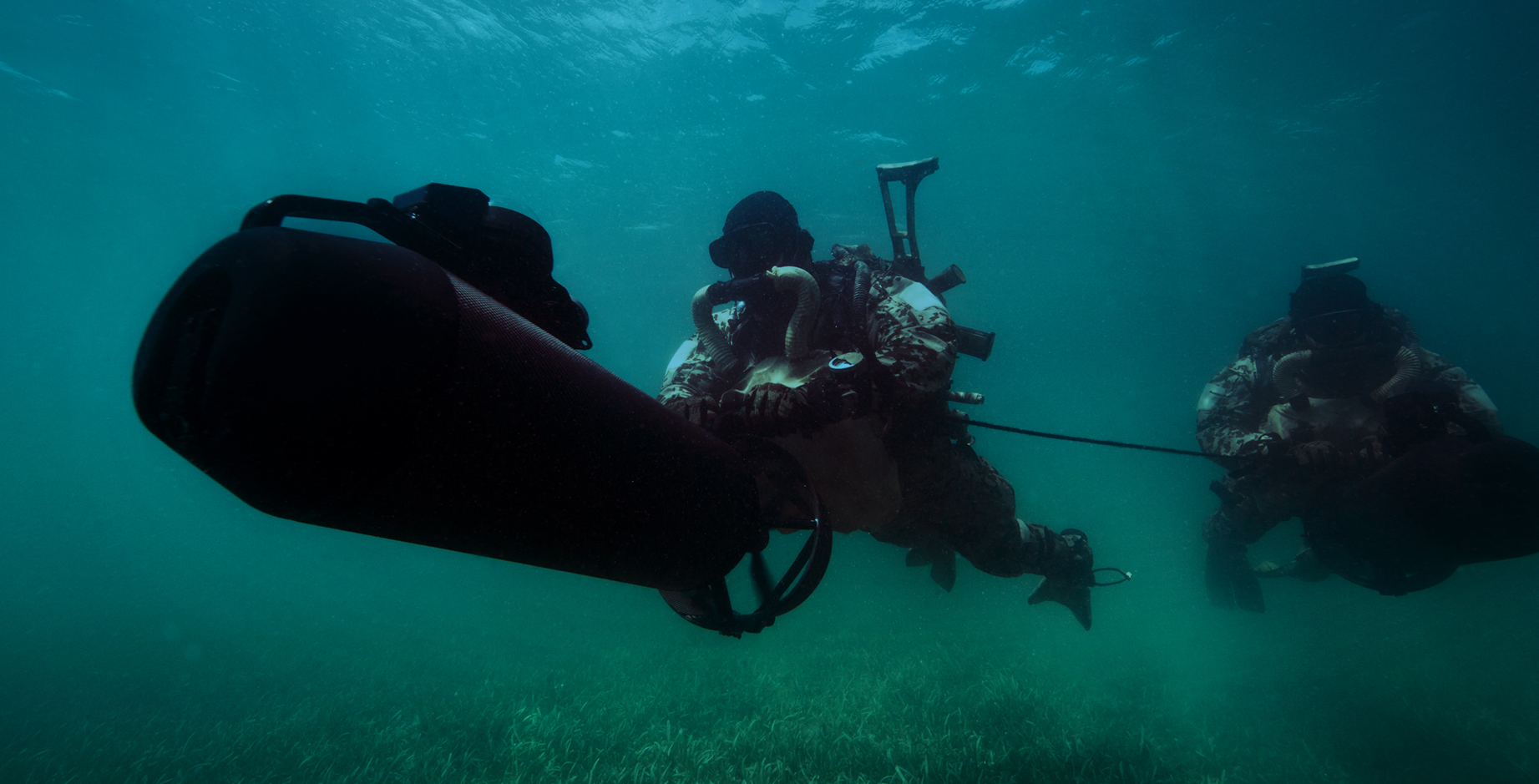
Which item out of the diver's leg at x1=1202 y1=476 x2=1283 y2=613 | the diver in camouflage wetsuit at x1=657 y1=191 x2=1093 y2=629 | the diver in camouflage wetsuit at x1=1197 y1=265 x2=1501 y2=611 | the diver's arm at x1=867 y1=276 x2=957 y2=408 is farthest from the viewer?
the diver's leg at x1=1202 y1=476 x2=1283 y2=613

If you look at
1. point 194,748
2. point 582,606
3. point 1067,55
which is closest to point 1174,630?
point 1067,55

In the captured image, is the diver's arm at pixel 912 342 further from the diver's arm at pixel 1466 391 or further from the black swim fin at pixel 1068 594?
the diver's arm at pixel 1466 391

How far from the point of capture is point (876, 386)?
3344mm

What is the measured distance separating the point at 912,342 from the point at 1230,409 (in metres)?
6.09

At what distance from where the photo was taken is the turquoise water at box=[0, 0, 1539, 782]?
7570 mm

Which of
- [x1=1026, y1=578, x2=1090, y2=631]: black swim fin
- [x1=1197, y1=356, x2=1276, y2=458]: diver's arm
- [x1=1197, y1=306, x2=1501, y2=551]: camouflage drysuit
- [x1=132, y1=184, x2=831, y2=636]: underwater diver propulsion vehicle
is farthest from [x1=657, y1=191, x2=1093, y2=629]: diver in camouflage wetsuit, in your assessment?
[x1=1197, y1=356, x2=1276, y2=458]: diver's arm

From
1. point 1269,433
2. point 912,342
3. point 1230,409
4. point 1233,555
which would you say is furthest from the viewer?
point 1233,555

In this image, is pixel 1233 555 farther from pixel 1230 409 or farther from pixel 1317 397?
pixel 1317 397

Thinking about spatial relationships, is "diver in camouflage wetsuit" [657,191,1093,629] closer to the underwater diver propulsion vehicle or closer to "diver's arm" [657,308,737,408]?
"diver's arm" [657,308,737,408]

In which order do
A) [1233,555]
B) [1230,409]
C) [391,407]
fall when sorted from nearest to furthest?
[391,407] < [1230,409] < [1233,555]

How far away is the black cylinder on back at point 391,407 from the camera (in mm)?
715

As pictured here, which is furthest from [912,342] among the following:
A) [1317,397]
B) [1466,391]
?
[1466,391]

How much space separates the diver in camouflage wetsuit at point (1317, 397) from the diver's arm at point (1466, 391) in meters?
0.01

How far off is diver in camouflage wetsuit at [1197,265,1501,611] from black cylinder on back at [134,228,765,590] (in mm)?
7013
